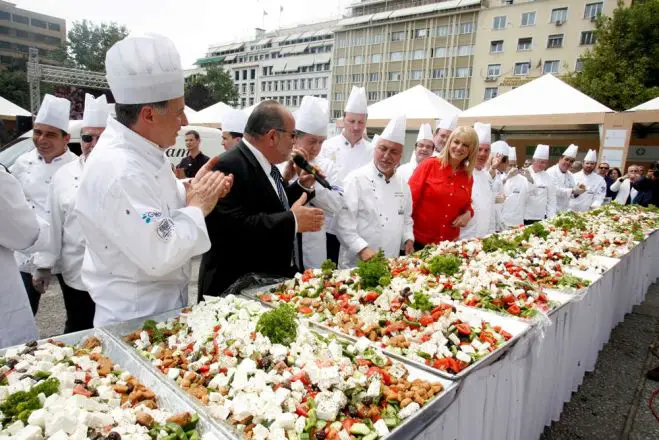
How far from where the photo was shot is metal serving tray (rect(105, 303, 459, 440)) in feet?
3.50

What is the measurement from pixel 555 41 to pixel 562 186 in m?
29.6

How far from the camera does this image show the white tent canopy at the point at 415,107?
25.2 ft

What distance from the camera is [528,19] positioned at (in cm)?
3250

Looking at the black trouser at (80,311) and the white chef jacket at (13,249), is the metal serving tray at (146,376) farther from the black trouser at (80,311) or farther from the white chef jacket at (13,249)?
the black trouser at (80,311)

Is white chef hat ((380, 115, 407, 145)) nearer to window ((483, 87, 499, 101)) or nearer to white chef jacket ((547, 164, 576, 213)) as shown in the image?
white chef jacket ((547, 164, 576, 213))

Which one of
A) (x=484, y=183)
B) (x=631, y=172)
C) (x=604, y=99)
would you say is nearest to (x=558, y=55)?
(x=604, y=99)

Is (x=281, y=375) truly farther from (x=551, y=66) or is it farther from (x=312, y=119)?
(x=551, y=66)

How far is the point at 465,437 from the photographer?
1.47 m

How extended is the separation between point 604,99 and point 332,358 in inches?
819

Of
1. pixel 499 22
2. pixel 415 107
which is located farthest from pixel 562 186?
pixel 499 22

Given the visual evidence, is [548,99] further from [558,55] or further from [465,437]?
[558,55]

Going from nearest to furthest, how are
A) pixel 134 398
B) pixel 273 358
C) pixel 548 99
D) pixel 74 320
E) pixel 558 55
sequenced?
1. pixel 134 398
2. pixel 273 358
3. pixel 74 320
4. pixel 548 99
5. pixel 558 55

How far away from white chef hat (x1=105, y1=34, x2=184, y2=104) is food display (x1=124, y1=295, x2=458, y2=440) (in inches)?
32.2

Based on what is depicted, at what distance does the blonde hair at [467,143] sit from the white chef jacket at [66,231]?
2669 mm
